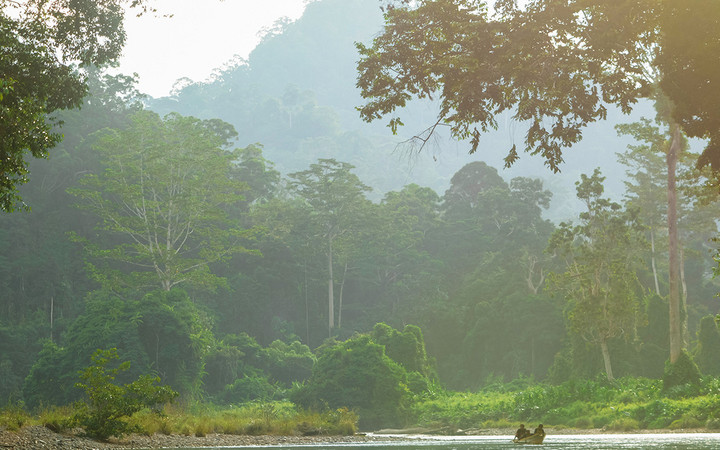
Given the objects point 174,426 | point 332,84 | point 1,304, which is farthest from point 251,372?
point 332,84

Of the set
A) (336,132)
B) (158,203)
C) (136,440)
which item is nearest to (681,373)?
(136,440)

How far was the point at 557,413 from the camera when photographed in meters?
31.9

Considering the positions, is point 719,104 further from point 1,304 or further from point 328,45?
point 328,45

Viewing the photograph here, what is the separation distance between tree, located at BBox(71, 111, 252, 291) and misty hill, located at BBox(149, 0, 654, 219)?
59.7m

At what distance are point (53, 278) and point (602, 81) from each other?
44076mm

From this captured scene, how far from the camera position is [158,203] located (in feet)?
164

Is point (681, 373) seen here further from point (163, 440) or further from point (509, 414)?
point (163, 440)

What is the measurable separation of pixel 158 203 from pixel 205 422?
2685 centimetres

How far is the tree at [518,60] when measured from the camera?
35.2ft

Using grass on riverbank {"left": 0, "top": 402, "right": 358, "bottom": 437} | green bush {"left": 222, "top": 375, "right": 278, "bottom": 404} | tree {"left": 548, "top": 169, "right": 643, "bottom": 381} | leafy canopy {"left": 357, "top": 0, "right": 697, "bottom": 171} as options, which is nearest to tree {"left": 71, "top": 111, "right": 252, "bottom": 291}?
green bush {"left": 222, "top": 375, "right": 278, "bottom": 404}

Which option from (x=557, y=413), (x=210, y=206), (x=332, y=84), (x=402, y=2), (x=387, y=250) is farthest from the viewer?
(x=332, y=84)

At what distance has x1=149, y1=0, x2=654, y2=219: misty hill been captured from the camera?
13138 cm

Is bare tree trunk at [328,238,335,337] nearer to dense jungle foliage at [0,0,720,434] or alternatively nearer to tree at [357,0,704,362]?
dense jungle foliage at [0,0,720,434]

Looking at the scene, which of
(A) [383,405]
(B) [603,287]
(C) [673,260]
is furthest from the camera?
(A) [383,405]
